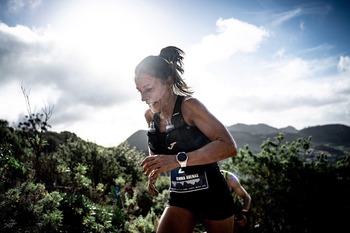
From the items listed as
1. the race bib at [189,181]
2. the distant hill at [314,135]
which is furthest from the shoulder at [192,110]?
the distant hill at [314,135]

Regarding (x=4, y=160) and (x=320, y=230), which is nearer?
(x=4, y=160)

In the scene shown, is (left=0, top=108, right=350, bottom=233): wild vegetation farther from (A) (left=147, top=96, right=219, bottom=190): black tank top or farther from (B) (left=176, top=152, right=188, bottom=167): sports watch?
(B) (left=176, top=152, right=188, bottom=167): sports watch

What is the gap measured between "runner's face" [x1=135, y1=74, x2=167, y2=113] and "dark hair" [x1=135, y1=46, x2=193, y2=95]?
48 millimetres

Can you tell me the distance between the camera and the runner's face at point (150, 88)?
8.07 feet

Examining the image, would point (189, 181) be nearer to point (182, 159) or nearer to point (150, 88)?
point (182, 159)

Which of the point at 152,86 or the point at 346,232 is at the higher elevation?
the point at 152,86

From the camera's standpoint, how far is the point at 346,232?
9.27 metres

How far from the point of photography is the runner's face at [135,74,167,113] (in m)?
2.46

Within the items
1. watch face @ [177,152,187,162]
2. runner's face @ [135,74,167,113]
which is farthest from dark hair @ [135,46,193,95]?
watch face @ [177,152,187,162]

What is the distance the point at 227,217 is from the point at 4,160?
516cm

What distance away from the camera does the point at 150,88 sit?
2477mm

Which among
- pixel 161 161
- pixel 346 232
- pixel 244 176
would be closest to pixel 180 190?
pixel 161 161

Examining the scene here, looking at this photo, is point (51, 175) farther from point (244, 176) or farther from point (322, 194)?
point (322, 194)

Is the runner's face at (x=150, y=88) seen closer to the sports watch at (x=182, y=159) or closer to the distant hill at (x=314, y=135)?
the sports watch at (x=182, y=159)
